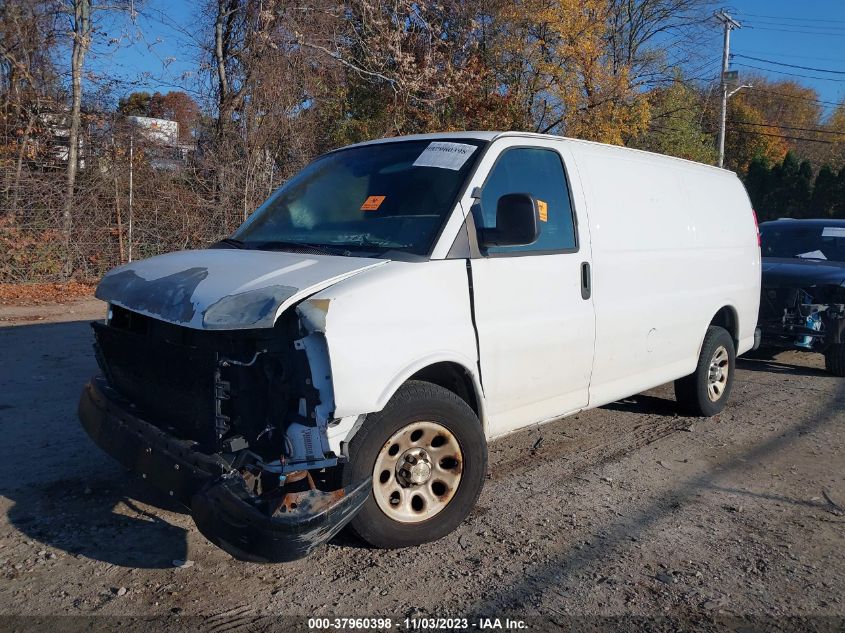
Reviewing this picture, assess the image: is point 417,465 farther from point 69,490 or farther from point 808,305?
point 808,305

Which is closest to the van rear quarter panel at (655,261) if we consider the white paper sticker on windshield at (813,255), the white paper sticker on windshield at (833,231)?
the white paper sticker on windshield at (813,255)

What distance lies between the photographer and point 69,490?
451 centimetres

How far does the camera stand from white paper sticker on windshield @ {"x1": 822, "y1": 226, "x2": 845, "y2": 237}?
942 centimetres

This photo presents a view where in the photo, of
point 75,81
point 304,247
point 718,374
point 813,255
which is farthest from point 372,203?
point 75,81

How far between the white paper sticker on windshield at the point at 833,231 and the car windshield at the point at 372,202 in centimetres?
708

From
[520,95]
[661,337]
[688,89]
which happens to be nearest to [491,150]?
[661,337]

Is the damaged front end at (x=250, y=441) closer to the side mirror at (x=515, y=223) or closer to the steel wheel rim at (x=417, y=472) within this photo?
the steel wheel rim at (x=417, y=472)

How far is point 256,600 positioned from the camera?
3373 millimetres

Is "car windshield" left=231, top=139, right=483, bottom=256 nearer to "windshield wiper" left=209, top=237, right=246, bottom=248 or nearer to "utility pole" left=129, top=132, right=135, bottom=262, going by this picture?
"windshield wiper" left=209, top=237, right=246, bottom=248

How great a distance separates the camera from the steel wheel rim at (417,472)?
11.9 feet

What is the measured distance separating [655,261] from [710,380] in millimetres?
1746

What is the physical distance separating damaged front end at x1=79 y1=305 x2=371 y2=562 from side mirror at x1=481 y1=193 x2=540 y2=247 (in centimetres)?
132

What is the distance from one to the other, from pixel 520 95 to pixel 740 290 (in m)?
18.2

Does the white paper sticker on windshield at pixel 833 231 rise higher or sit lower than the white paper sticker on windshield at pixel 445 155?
lower
